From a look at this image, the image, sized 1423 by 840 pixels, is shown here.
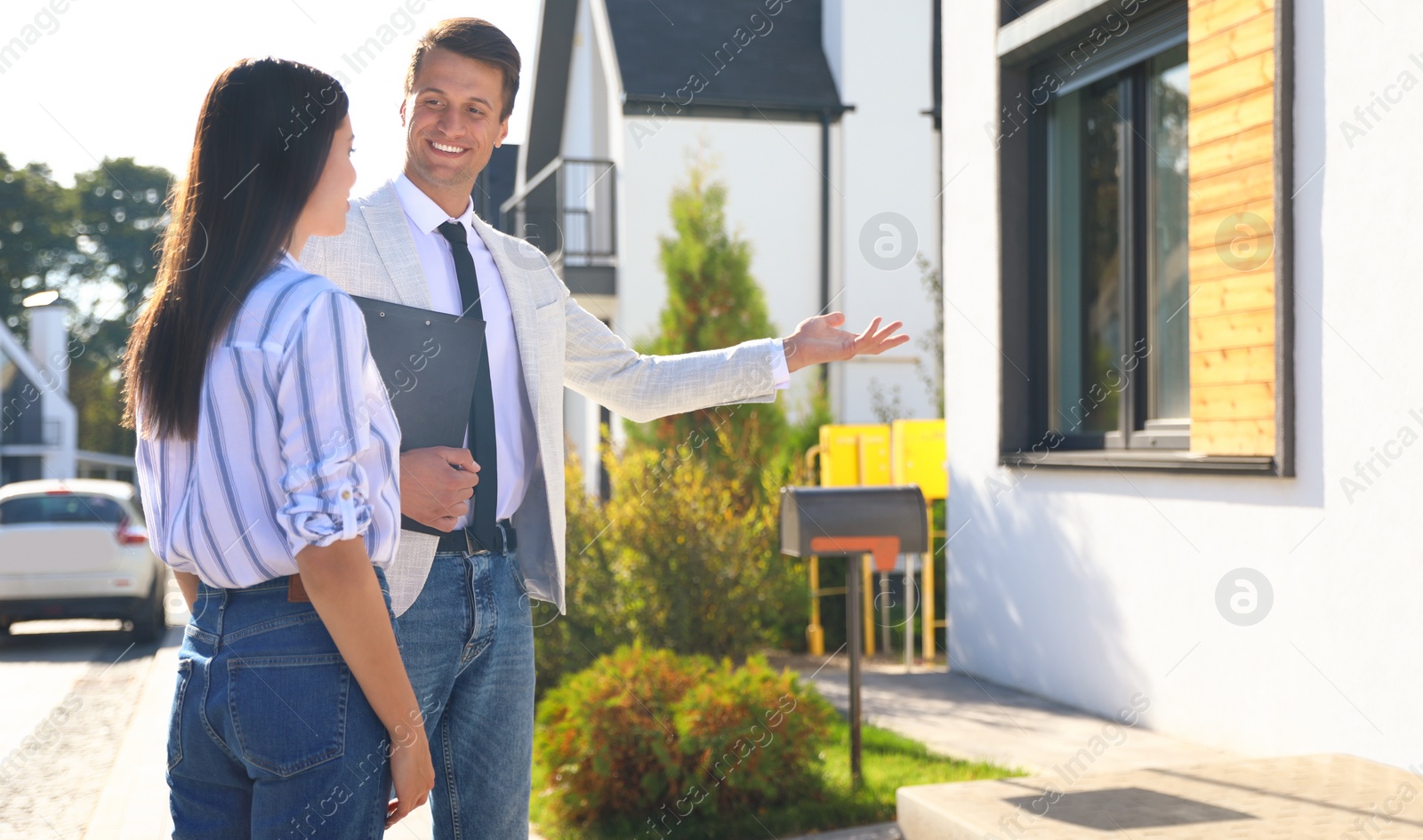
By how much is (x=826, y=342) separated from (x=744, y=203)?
41.1ft

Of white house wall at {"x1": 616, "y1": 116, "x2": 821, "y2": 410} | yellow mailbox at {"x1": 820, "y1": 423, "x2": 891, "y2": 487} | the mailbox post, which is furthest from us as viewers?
white house wall at {"x1": 616, "y1": 116, "x2": 821, "y2": 410}

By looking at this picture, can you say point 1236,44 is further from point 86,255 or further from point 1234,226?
point 86,255

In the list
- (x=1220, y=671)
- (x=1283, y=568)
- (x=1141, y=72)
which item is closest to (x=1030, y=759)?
(x=1220, y=671)

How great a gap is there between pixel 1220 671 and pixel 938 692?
2052 mm

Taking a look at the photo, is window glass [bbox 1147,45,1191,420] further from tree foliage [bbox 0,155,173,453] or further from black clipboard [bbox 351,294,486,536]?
tree foliage [bbox 0,155,173,453]

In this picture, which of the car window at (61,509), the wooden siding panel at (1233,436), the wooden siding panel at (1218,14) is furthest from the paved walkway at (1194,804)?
the car window at (61,509)

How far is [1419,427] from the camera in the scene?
4.32 metres

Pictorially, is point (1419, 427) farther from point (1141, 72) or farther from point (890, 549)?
point (1141, 72)

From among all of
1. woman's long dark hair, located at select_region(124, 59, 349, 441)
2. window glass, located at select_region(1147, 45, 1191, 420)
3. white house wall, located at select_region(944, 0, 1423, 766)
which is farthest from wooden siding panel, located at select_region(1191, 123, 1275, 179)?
woman's long dark hair, located at select_region(124, 59, 349, 441)

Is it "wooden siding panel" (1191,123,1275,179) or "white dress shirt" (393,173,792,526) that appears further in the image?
"wooden siding panel" (1191,123,1275,179)

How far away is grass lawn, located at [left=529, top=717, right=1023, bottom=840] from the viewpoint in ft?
14.1

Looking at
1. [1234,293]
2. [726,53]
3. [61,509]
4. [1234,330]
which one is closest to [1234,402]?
[1234,330]

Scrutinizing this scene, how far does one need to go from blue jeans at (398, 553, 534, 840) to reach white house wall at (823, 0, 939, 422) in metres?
13.0

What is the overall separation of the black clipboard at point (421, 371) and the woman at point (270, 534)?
1.40ft
